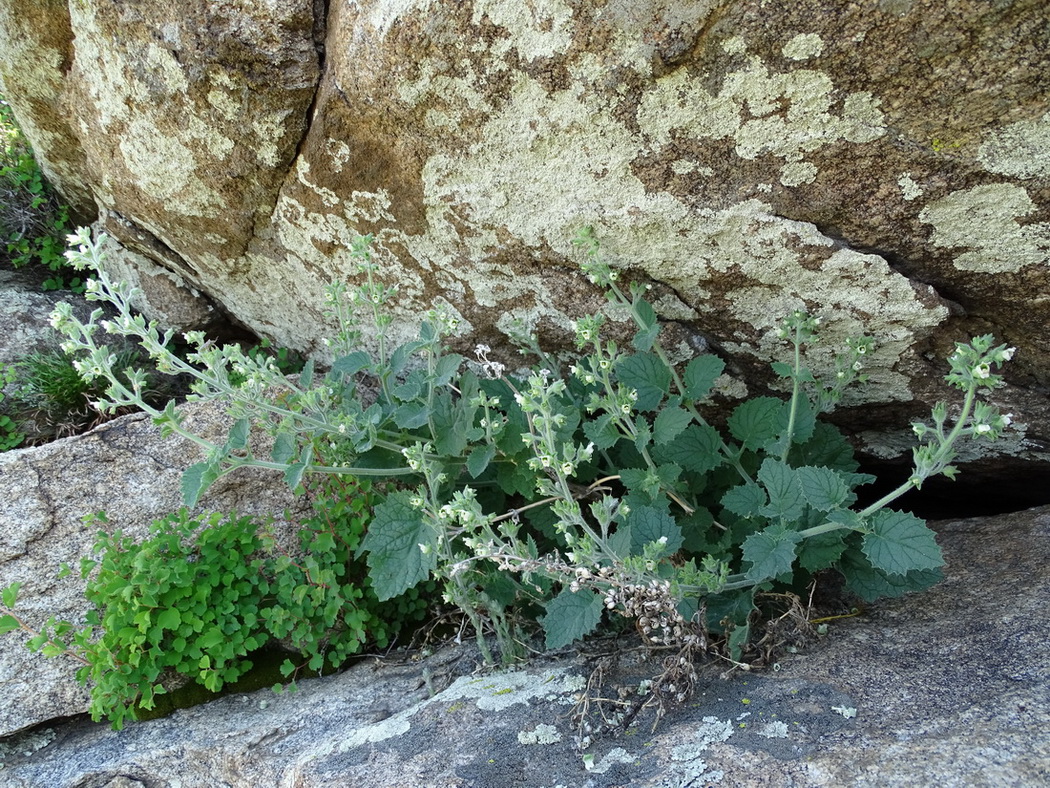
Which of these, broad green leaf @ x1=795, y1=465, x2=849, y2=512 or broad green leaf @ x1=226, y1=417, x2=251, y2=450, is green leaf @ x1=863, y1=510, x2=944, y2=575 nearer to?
broad green leaf @ x1=795, y1=465, x2=849, y2=512

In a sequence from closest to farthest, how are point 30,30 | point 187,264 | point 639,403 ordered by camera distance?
point 639,403, point 30,30, point 187,264

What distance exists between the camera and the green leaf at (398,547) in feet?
8.41

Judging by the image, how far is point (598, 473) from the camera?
9.69 feet

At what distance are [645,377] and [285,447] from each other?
4.19 feet

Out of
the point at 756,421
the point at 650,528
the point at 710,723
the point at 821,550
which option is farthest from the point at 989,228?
the point at 710,723

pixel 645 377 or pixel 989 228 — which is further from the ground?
pixel 989 228

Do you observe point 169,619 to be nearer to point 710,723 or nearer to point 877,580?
point 710,723

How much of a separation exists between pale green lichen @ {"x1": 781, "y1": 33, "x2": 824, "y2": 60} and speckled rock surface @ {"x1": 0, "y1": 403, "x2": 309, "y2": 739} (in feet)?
8.40

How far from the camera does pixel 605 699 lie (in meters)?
2.22

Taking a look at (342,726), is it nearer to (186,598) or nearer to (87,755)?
(186,598)

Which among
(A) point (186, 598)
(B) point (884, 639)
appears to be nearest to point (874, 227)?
(B) point (884, 639)

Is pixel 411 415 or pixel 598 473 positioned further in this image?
pixel 598 473

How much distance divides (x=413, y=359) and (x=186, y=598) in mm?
1450

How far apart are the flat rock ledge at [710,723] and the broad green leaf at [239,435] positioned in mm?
996
